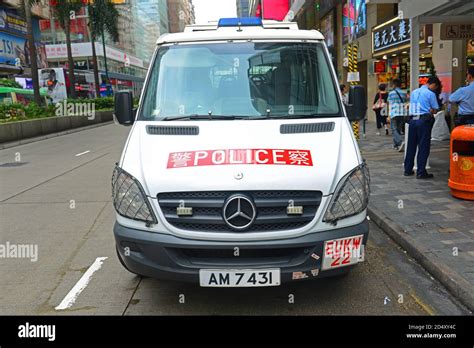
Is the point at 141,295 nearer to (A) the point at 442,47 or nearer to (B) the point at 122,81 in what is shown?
(A) the point at 442,47

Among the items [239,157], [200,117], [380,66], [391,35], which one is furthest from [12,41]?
[239,157]

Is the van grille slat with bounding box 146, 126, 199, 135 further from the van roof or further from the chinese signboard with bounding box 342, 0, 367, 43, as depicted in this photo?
the chinese signboard with bounding box 342, 0, 367, 43

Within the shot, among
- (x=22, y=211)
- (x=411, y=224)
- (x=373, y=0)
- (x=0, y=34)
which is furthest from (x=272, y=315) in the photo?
(x=0, y=34)

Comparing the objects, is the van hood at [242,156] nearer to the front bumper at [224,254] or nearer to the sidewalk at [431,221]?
the front bumper at [224,254]

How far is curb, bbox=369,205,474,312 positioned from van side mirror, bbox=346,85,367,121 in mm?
1551

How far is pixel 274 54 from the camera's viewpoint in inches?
181

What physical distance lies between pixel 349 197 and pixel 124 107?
2.66 meters

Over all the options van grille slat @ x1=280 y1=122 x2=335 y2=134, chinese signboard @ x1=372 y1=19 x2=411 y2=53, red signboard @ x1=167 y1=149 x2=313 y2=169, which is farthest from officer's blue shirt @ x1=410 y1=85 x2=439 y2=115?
chinese signboard @ x1=372 y1=19 x2=411 y2=53

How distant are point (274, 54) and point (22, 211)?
532 centimetres

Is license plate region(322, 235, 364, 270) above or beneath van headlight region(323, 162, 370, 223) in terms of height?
beneath

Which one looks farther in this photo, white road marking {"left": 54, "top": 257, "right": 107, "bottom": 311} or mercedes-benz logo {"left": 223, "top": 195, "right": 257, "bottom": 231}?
white road marking {"left": 54, "top": 257, "right": 107, "bottom": 311}

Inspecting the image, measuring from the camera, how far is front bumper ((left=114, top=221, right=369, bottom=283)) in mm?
3314

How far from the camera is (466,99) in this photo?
7.86 meters

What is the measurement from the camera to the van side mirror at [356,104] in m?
4.75
